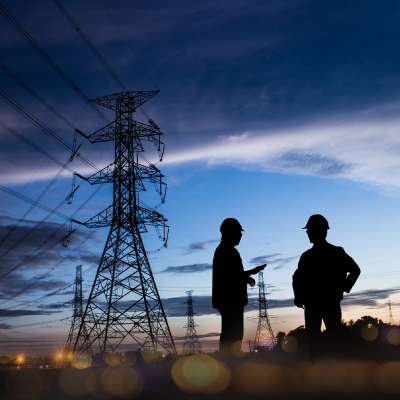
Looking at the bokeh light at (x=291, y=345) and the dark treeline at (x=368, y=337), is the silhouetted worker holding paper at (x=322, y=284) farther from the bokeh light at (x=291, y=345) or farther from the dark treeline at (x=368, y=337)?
the bokeh light at (x=291, y=345)

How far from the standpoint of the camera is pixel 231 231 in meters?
4.45

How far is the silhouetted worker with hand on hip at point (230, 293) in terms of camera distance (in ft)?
13.5

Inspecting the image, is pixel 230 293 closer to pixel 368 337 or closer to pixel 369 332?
pixel 368 337

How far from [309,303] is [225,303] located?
0.92m

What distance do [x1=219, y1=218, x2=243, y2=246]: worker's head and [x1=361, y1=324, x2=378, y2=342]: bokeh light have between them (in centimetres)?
7175

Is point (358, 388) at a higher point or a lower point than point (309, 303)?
lower

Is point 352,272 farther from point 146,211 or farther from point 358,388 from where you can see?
point 146,211

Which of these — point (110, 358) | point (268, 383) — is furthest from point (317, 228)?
point (110, 358)

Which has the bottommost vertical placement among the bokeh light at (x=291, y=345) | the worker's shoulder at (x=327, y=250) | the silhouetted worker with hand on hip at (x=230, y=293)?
the bokeh light at (x=291, y=345)

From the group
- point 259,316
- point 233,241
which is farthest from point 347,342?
point 259,316

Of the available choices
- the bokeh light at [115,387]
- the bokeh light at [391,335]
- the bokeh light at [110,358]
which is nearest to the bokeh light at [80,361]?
the bokeh light at [110,358]

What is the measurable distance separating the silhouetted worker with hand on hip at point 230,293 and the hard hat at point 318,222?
2.39 ft

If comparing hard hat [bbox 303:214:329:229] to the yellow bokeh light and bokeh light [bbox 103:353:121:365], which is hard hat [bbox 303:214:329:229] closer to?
bokeh light [bbox 103:353:121:365]

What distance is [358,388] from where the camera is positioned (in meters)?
4.08
